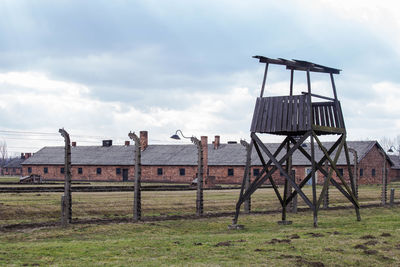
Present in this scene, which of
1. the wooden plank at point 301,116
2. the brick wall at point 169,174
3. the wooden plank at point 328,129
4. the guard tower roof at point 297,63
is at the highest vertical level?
the guard tower roof at point 297,63

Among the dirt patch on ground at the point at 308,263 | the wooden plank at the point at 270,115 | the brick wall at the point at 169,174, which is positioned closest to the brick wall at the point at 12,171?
the brick wall at the point at 169,174

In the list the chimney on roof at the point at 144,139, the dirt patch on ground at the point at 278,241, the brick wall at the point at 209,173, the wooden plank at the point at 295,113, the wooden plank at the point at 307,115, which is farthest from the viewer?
the chimney on roof at the point at 144,139

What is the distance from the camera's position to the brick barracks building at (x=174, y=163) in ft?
204

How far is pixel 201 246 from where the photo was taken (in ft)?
37.5

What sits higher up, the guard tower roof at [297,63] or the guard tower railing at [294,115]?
the guard tower roof at [297,63]

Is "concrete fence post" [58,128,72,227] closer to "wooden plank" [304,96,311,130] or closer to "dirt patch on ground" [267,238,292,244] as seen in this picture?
"dirt patch on ground" [267,238,292,244]

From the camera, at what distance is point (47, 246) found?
1160cm

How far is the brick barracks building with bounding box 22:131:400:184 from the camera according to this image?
62.3m

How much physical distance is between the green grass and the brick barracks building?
134 feet

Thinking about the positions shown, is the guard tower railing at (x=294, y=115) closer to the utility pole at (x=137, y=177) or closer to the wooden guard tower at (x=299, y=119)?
the wooden guard tower at (x=299, y=119)

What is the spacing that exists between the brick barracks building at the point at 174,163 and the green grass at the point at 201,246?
4093cm

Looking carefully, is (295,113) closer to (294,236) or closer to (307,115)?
(307,115)

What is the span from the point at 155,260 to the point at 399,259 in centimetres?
484

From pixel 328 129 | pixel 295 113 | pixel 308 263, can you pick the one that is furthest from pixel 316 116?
pixel 308 263
